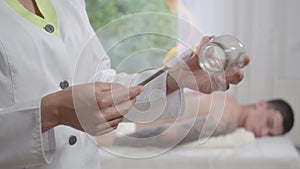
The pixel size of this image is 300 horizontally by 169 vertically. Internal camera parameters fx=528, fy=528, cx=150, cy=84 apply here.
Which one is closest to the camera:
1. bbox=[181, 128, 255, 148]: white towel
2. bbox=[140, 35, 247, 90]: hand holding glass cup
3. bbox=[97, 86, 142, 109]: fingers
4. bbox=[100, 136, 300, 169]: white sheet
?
bbox=[97, 86, 142, 109]: fingers

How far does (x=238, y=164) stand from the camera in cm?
218

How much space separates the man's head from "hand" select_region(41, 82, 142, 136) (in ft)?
6.61

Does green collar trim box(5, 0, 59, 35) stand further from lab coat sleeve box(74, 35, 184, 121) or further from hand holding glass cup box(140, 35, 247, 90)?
hand holding glass cup box(140, 35, 247, 90)

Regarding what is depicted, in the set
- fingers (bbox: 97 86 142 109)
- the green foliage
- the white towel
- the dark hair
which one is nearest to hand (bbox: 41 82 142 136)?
fingers (bbox: 97 86 142 109)

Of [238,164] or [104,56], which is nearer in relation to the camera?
[104,56]

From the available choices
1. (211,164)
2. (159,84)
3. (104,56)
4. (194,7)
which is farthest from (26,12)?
(194,7)

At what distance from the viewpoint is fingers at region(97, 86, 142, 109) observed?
28.0 inches

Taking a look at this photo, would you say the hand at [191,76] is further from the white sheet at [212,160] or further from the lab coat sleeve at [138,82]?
the white sheet at [212,160]

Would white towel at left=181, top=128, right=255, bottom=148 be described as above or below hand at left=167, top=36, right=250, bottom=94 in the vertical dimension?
below

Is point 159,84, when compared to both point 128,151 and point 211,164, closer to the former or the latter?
point 128,151

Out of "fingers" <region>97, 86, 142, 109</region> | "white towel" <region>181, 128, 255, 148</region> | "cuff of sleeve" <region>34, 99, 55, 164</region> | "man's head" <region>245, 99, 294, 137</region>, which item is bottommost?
"man's head" <region>245, 99, 294, 137</region>

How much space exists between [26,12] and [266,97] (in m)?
2.43

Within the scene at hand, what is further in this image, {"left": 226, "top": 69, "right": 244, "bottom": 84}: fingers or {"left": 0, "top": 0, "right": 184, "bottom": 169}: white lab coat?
{"left": 226, "top": 69, "right": 244, "bottom": 84}: fingers

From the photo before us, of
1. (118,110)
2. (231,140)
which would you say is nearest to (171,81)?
(118,110)
